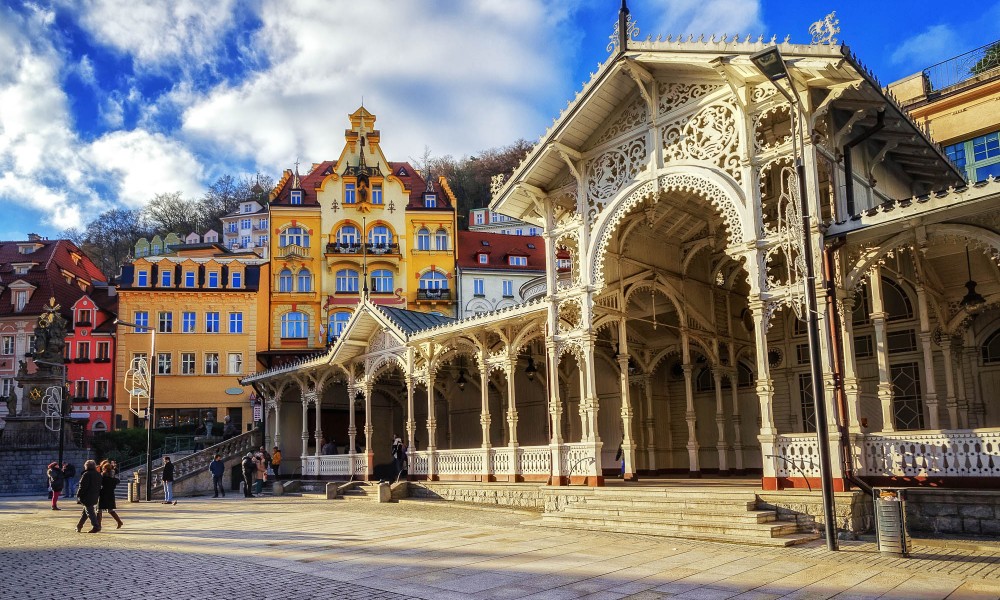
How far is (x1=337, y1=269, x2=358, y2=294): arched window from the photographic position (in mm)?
50188

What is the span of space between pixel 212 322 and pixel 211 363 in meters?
2.49

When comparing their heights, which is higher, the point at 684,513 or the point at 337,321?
the point at 337,321

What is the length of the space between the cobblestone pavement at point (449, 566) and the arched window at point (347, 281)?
33.8 metres

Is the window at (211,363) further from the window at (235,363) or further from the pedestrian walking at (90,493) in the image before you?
the pedestrian walking at (90,493)

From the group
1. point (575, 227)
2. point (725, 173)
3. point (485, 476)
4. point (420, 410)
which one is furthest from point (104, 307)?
point (725, 173)

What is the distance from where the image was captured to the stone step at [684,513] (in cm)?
1275

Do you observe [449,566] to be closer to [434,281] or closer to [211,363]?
[211,363]

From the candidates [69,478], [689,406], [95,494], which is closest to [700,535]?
[689,406]

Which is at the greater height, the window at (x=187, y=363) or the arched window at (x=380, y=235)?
the arched window at (x=380, y=235)

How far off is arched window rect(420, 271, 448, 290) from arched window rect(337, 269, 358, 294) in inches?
166

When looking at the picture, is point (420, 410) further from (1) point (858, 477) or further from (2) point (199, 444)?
(1) point (858, 477)

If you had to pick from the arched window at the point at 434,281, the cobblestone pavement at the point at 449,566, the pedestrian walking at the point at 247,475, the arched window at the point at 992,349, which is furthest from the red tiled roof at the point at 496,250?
the cobblestone pavement at the point at 449,566

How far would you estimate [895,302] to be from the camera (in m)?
19.4

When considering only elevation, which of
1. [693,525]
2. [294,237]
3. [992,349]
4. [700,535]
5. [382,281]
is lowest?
[700,535]
